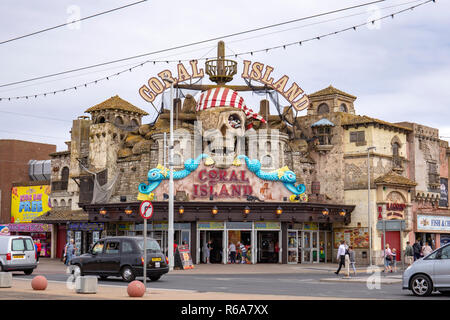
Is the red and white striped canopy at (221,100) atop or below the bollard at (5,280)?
atop

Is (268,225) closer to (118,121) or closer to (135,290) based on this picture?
(118,121)

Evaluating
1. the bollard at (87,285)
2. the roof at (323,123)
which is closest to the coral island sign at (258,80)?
the roof at (323,123)

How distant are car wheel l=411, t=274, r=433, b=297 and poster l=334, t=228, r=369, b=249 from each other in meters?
26.9

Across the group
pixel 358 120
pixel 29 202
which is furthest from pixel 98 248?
pixel 29 202

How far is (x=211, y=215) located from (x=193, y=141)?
233 inches

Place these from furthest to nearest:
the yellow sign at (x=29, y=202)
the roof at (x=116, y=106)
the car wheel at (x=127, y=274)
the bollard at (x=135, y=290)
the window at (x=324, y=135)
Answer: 1. the yellow sign at (x=29, y=202)
2. the roof at (x=116, y=106)
3. the window at (x=324, y=135)
4. the car wheel at (x=127, y=274)
5. the bollard at (x=135, y=290)

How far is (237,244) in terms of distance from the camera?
145 feet

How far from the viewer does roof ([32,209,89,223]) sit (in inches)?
1975

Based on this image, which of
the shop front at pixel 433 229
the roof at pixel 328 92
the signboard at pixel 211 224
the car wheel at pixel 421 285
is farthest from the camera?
the roof at pixel 328 92

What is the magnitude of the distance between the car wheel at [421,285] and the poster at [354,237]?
2691 cm

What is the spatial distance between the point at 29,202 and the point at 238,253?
2501cm

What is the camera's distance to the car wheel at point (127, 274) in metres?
25.1

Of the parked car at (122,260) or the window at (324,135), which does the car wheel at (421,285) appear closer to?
the parked car at (122,260)
